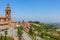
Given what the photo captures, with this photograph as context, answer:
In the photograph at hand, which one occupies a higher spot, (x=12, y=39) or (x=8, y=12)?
(x=8, y=12)

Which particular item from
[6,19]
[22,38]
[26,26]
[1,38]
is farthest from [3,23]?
[1,38]

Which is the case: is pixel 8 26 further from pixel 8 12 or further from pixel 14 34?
pixel 14 34

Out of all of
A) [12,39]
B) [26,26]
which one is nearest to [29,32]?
[26,26]

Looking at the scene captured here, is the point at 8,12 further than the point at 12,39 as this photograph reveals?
Yes

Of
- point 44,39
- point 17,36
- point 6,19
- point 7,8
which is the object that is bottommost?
point 44,39

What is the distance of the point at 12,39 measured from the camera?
1421 inches

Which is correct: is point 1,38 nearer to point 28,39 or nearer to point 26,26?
point 28,39

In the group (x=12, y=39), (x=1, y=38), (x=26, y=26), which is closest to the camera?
(x=1, y=38)

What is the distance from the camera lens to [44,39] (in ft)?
168

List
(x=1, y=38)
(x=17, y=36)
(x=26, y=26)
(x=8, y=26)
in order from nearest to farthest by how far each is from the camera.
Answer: (x=1, y=38) < (x=17, y=36) < (x=8, y=26) < (x=26, y=26)

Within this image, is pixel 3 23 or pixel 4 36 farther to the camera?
pixel 3 23

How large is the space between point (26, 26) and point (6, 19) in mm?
7378

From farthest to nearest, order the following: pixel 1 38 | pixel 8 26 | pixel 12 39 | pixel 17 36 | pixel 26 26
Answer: pixel 26 26
pixel 8 26
pixel 17 36
pixel 12 39
pixel 1 38

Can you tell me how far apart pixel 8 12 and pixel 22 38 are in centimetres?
1172
